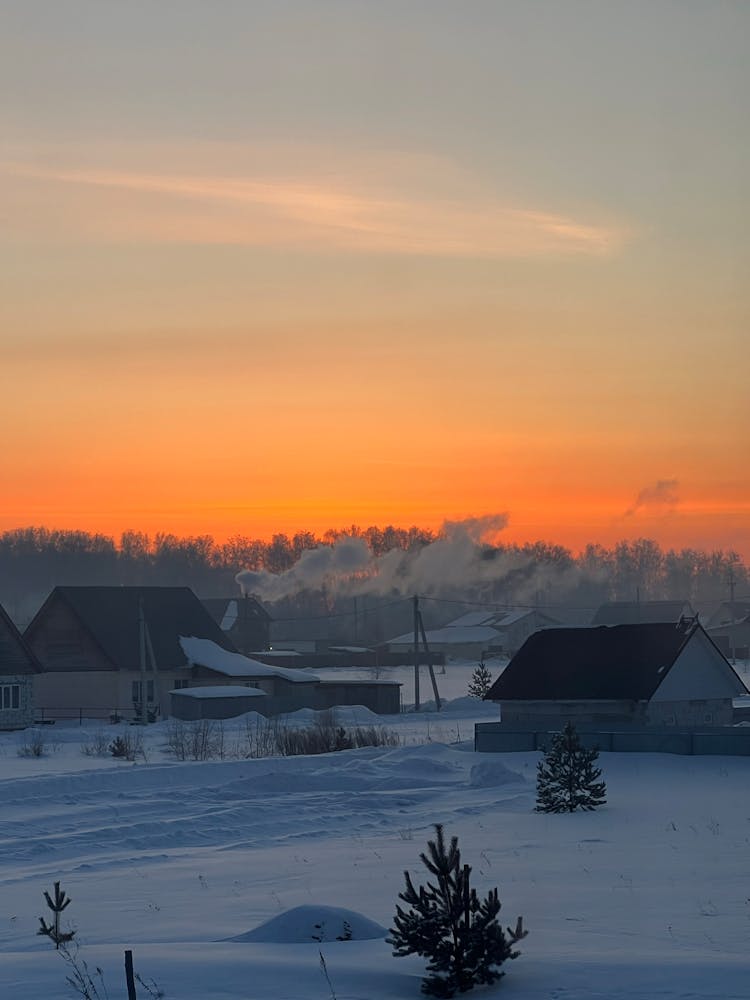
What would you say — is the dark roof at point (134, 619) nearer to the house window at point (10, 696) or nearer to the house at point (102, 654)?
the house at point (102, 654)

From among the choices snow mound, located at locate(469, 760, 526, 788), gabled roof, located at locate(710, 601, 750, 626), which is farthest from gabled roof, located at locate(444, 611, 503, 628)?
snow mound, located at locate(469, 760, 526, 788)

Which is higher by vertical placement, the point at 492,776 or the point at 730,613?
the point at 730,613

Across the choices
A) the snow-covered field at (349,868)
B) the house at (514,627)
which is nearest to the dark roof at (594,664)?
the snow-covered field at (349,868)

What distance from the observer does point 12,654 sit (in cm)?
5569

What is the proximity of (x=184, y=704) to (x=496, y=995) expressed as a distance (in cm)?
4799

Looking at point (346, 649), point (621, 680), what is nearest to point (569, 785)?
point (621, 680)

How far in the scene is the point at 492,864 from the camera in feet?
68.2

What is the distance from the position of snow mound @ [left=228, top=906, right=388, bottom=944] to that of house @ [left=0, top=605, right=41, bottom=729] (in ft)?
138

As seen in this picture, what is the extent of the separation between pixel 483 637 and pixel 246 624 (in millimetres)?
25344

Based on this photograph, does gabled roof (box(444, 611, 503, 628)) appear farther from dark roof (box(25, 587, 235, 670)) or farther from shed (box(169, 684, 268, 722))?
shed (box(169, 684, 268, 722))

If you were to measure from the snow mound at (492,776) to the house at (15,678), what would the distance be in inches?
1052

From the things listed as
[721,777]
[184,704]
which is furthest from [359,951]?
[184,704]

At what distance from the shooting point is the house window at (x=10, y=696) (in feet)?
180

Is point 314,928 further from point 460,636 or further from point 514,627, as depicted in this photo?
point 514,627
